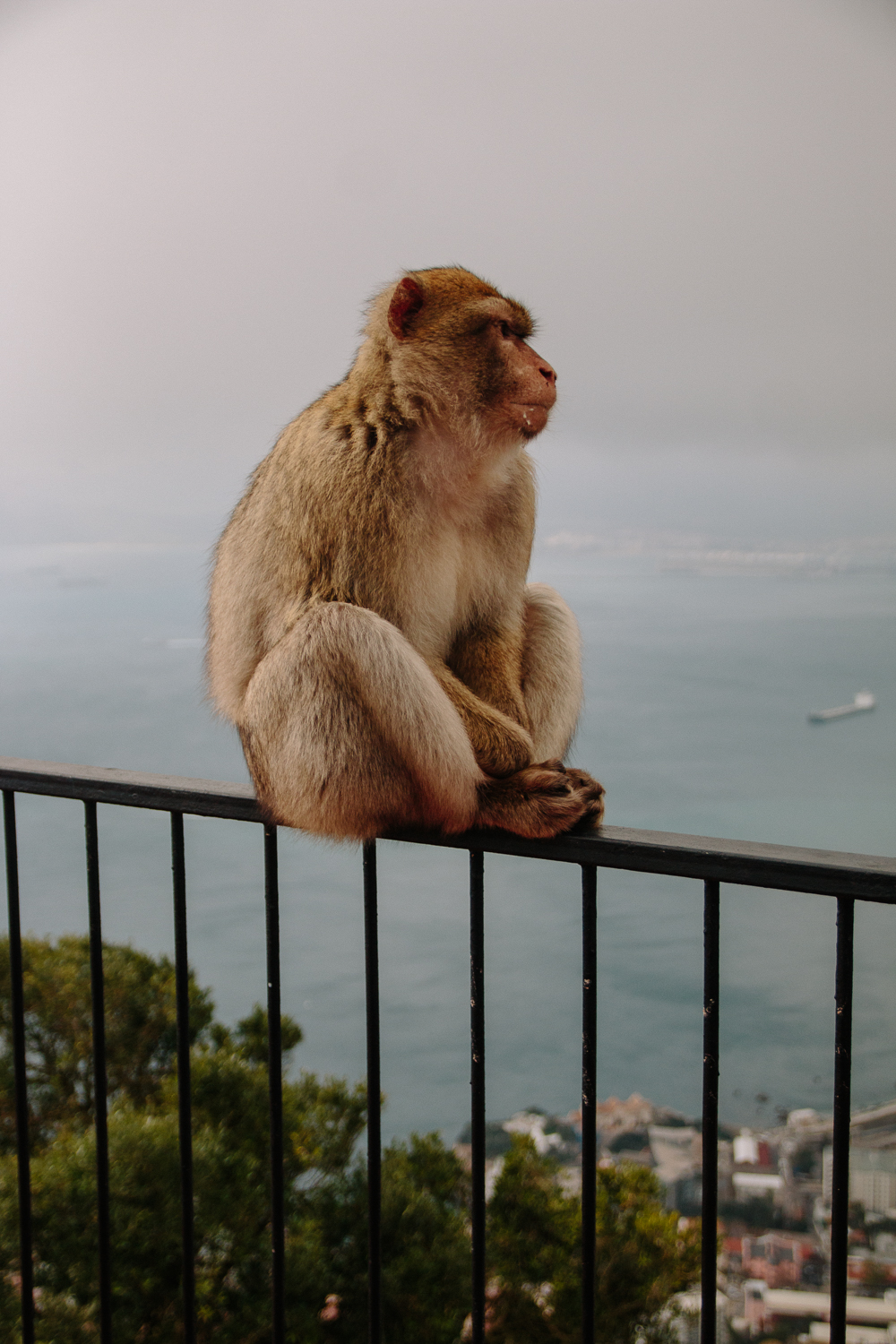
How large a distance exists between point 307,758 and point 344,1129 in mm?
5630

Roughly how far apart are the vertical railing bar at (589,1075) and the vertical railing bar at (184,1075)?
50cm

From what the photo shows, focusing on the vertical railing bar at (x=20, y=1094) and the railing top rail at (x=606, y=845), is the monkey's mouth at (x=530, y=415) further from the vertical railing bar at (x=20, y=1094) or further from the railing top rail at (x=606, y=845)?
the vertical railing bar at (x=20, y=1094)

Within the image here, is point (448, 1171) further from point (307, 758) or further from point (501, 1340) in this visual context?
point (307, 758)

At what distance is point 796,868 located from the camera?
1.01m

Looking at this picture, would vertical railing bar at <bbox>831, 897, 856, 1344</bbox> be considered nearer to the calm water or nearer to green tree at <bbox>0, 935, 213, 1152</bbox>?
green tree at <bbox>0, 935, 213, 1152</bbox>

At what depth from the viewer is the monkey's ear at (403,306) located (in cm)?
186

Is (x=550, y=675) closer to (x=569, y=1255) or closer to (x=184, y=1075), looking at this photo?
(x=184, y=1075)

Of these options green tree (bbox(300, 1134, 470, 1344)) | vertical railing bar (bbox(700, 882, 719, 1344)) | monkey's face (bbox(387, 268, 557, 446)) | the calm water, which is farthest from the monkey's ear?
the calm water

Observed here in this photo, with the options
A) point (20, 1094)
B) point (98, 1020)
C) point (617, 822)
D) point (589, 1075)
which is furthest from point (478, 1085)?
point (617, 822)

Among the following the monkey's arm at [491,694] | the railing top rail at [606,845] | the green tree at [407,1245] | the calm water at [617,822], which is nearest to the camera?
the railing top rail at [606,845]

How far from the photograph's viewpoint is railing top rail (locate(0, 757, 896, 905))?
3.26 feet

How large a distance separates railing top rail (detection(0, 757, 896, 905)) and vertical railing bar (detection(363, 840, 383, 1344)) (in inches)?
5.6

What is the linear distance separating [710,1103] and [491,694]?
3.10 ft

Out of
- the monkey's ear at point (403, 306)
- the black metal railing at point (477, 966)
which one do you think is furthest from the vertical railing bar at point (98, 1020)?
the monkey's ear at point (403, 306)
